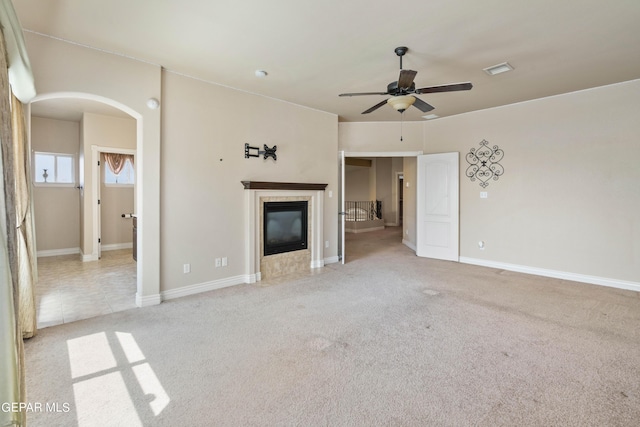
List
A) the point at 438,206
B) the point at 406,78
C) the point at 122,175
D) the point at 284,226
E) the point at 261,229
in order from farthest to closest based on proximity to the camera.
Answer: the point at 122,175 < the point at 438,206 < the point at 284,226 < the point at 261,229 < the point at 406,78

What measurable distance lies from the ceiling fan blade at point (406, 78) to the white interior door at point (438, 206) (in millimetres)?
3534

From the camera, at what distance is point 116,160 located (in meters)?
7.34

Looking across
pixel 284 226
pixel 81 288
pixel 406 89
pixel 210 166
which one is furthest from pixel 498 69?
pixel 81 288

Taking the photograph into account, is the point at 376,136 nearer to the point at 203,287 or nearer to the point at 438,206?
the point at 438,206

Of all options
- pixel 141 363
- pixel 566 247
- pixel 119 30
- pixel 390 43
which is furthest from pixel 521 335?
pixel 119 30

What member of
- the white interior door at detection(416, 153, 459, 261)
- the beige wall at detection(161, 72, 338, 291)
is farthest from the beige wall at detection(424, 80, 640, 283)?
the beige wall at detection(161, 72, 338, 291)

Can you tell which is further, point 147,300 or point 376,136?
point 376,136

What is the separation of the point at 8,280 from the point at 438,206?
21.1 feet

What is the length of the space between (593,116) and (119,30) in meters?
6.40

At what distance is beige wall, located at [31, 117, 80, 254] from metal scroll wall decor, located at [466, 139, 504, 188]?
860 cm

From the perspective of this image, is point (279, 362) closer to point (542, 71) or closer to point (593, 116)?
point (542, 71)

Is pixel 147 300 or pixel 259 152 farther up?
pixel 259 152

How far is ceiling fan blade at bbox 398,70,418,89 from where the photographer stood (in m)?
2.92

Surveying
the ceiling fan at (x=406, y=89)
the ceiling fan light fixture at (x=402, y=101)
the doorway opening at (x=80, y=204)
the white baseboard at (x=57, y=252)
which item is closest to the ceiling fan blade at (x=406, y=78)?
the ceiling fan at (x=406, y=89)
